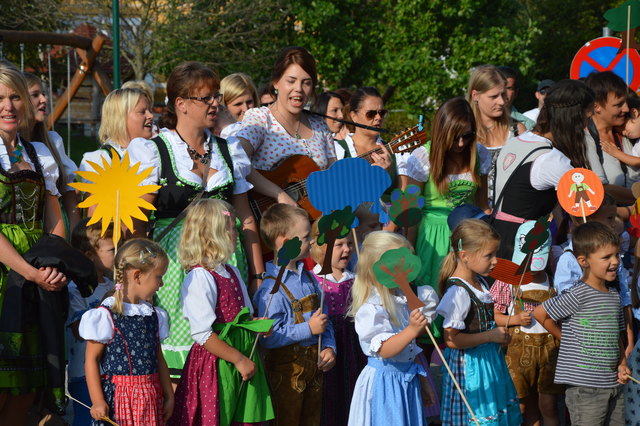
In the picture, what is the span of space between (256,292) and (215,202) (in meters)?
0.59

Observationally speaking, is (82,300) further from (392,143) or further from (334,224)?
(392,143)

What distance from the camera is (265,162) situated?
5.42m

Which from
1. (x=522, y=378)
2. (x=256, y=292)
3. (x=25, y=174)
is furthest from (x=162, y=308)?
(x=522, y=378)

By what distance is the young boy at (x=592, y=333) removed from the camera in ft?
16.1

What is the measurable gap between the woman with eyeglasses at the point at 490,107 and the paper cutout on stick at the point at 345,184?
1959 mm

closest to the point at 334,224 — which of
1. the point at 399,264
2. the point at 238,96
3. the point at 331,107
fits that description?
the point at 399,264

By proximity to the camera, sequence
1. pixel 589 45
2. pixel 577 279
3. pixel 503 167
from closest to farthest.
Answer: pixel 577 279 → pixel 503 167 → pixel 589 45

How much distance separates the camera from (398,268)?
4.09 m

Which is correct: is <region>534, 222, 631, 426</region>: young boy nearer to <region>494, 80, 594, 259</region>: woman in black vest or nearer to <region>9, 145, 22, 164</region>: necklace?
<region>494, 80, 594, 259</region>: woman in black vest

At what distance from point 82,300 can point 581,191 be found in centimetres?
278

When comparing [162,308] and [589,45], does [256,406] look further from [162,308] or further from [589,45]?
[589,45]

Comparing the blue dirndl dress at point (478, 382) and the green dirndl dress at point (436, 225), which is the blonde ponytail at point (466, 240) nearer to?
the blue dirndl dress at point (478, 382)

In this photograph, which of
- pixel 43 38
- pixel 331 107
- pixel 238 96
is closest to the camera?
pixel 238 96

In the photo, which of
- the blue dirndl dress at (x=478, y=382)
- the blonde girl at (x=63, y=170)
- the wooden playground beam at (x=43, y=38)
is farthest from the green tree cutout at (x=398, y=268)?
the wooden playground beam at (x=43, y=38)
